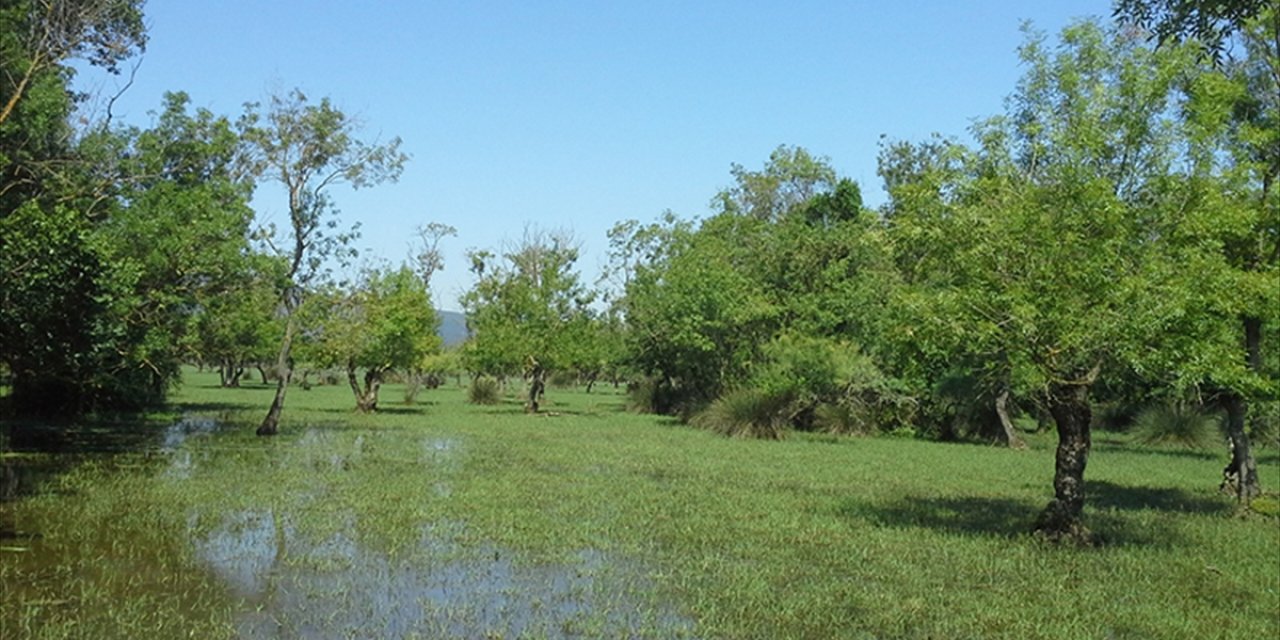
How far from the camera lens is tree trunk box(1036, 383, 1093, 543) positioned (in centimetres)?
1317

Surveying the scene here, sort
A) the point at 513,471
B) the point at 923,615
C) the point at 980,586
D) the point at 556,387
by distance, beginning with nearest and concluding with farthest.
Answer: the point at 923,615 < the point at 980,586 < the point at 513,471 < the point at 556,387

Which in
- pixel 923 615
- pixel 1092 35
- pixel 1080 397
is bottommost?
pixel 923 615

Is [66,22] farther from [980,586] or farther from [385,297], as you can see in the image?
[385,297]

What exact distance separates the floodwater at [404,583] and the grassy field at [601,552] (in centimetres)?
4

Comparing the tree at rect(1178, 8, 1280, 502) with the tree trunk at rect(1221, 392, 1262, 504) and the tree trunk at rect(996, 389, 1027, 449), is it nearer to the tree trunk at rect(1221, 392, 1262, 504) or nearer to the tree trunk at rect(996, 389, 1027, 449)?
the tree trunk at rect(1221, 392, 1262, 504)

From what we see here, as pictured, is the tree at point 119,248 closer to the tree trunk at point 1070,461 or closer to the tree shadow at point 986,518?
the tree shadow at point 986,518

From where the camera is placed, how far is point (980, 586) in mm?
10453

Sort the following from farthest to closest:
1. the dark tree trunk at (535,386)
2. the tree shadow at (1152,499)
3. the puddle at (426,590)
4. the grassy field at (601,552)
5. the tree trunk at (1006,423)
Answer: the dark tree trunk at (535,386)
the tree trunk at (1006,423)
the tree shadow at (1152,499)
the grassy field at (601,552)
the puddle at (426,590)

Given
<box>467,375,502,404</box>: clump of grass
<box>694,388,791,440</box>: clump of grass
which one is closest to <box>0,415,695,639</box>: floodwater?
<box>694,388,791,440</box>: clump of grass

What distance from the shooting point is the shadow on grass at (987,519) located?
45.7ft

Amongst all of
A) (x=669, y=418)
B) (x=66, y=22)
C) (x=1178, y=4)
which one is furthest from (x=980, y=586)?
(x=669, y=418)

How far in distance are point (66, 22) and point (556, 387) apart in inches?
2809

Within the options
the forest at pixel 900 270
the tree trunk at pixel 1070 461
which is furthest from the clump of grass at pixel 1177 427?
the tree trunk at pixel 1070 461

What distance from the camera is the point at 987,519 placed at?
15266mm
